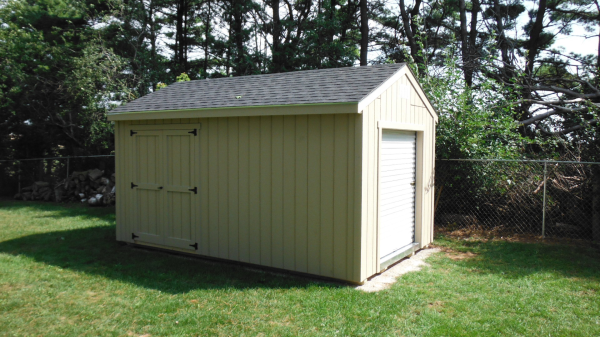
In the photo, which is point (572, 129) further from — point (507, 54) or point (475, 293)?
point (475, 293)

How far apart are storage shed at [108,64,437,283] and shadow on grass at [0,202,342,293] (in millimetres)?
179

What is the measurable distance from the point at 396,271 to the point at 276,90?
9.45ft

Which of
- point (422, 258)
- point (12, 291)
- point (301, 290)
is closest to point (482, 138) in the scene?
point (422, 258)

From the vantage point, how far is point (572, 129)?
10.3 m

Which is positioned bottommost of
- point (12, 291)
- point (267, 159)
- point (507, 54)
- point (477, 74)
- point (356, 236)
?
point (12, 291)

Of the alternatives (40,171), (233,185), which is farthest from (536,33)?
(40,171)

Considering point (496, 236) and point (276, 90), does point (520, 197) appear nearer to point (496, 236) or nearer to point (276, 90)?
point (496, 236)

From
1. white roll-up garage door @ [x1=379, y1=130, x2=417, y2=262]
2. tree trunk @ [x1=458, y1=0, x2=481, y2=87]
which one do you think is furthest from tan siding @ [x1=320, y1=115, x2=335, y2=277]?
tree trunk @ [x1=458, y1=0, x2=481, y2=87]

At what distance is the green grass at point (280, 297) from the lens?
394cm

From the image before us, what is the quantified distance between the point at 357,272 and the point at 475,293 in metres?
1.29

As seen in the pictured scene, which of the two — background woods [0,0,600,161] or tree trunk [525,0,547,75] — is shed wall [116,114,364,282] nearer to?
background woods [0,0,600,161]

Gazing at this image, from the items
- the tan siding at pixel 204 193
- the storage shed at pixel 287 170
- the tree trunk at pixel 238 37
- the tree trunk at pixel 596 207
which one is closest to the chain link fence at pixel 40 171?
the tree trunk at pixel 238 37

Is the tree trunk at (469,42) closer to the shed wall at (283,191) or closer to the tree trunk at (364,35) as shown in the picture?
the tree trunk at (364,35)

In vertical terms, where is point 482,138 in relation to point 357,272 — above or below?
above
